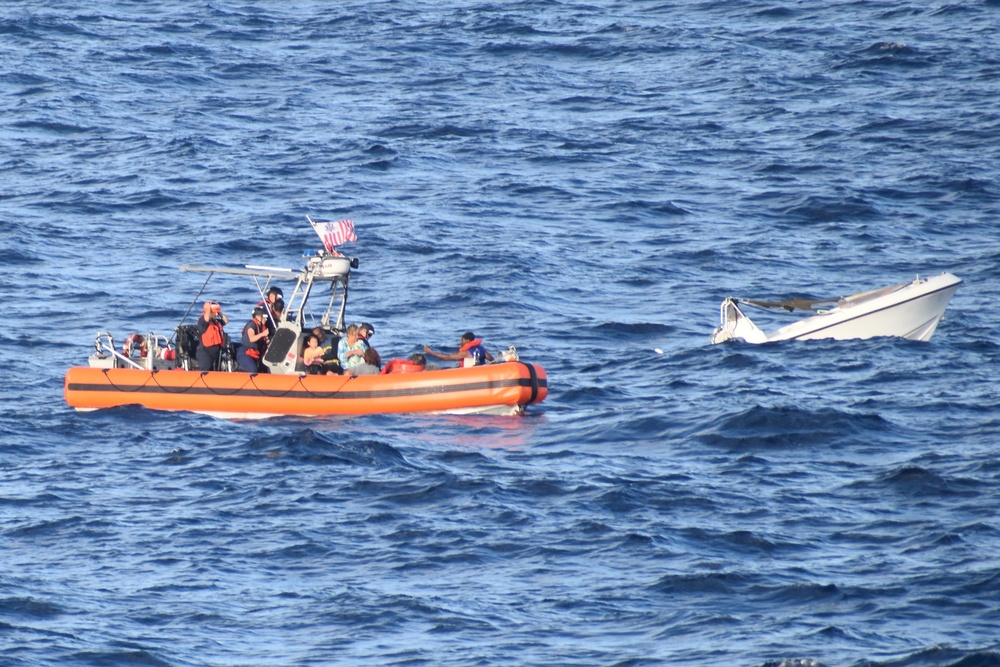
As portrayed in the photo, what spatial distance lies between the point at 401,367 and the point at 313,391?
130cm

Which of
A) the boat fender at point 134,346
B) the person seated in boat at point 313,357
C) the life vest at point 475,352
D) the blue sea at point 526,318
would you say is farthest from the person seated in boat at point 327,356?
→ the boat fender at point 134,346

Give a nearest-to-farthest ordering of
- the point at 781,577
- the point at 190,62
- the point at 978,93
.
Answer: the point at 781,577 < the point at 978,93 < the point at 190,62

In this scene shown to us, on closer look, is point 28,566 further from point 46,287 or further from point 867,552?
point 46,287

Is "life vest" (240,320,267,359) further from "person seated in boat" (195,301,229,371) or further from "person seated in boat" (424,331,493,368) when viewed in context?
"person seated in boat" (424,331,493,368)

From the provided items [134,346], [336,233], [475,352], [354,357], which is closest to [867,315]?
[475,352]

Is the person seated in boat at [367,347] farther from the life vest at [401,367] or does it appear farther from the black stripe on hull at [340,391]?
the black stripe on hull at [340,391]

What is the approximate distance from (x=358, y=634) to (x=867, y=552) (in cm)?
522

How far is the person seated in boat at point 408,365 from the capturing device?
851 inches

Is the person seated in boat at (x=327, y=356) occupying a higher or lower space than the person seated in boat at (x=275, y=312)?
lower

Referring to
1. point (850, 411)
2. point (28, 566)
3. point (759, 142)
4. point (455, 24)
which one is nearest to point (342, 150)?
point (759, 142)

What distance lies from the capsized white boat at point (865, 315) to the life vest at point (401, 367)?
622 centimetres

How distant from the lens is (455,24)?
53.0 meters

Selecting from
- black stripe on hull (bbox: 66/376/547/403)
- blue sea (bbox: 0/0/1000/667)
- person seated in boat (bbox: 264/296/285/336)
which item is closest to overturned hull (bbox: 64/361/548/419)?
black stripe on hull (bbox: 66/376/547/403)

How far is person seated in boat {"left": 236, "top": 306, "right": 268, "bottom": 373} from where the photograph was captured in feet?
71.8
